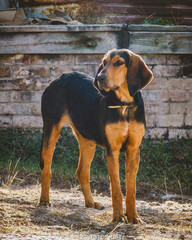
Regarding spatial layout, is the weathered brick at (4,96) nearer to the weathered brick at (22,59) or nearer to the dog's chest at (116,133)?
the weathered brick at (22,59)

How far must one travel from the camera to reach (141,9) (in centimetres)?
959

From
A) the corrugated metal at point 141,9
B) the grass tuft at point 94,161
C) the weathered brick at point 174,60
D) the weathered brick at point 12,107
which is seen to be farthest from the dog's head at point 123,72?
the corrugated metal at point 141,9

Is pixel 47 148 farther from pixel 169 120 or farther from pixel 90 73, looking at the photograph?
pixel 169 120

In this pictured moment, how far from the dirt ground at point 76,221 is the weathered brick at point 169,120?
2405 mm

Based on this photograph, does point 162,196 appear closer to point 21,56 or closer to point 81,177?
point 81,177

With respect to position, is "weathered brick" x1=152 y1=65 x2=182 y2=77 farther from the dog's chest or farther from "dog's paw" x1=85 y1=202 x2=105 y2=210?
the dog's chest

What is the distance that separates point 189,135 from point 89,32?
2.66 meters

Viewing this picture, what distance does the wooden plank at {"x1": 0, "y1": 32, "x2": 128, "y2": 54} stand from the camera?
25.7 ft

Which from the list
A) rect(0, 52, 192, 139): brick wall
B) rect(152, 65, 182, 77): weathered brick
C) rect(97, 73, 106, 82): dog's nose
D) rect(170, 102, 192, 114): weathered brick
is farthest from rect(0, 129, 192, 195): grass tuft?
rect(97, 73, 106, 82): dog's nose

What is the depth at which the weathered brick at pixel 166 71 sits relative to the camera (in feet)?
26.1

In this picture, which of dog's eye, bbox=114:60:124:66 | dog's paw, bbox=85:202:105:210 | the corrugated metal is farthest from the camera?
the corrugated metal

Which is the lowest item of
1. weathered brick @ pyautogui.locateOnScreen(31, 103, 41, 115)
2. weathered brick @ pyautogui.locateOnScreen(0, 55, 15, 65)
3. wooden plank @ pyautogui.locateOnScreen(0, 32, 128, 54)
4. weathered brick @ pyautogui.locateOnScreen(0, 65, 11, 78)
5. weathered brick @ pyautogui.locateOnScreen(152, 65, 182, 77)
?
weathered brick @ pyautogui.locateOnScreen(31, 103, 41, 115)

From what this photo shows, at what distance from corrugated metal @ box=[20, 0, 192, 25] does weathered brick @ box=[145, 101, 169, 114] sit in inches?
90.0

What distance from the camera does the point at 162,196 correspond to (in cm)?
657
